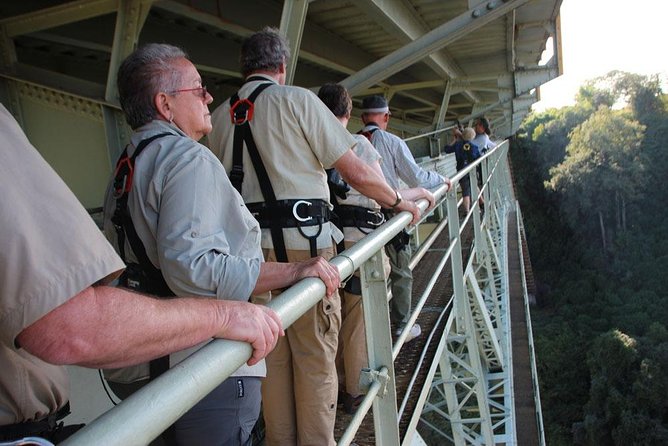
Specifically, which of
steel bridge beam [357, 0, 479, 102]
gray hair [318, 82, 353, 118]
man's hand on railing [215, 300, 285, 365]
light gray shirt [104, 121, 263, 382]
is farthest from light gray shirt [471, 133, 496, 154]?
man's hand on railing [215, 300, 285, 365]

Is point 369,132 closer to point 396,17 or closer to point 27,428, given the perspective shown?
point 27,428

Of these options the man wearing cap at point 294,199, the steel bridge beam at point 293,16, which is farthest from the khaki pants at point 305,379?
the steel bridge beam at point 293,16

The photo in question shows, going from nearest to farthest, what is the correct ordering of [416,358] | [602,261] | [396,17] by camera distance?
[416,358] < [396,17] < [602,261]

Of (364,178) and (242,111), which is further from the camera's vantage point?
(364,178)

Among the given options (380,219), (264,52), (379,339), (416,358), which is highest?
(264,52)

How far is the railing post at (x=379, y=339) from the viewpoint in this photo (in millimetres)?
1771

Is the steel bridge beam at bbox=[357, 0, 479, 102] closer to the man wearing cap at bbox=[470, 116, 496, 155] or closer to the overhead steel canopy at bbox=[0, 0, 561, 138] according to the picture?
the overhead steel canopy at bbox=[0, 0, 561, 138]

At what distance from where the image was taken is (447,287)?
5234 millimetres

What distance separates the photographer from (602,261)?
37.9 meters

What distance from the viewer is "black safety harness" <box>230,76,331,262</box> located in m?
2.17

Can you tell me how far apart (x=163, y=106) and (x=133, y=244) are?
1.35 feet

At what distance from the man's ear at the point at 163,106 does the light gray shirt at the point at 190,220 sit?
0.08 metres

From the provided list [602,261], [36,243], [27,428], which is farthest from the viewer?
[602,261]

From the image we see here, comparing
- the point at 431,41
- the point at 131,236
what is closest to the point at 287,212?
the point at 131,236
